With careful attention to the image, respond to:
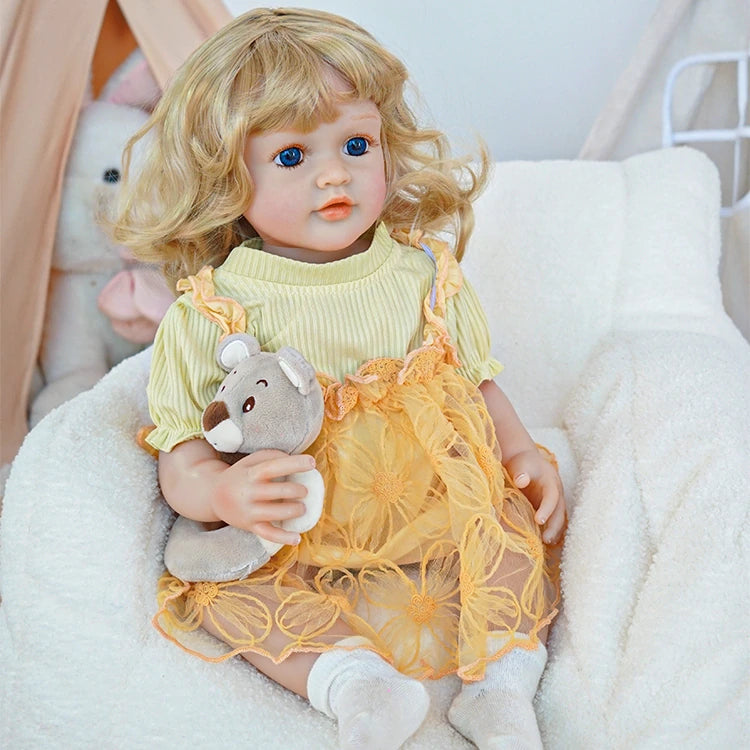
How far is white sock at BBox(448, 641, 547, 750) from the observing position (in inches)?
31.0

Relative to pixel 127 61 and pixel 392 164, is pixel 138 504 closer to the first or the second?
pixel 392 164

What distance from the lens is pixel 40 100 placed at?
147cm

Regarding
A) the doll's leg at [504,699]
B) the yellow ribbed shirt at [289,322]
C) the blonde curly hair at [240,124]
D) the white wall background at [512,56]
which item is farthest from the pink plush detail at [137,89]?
the doll's leg at [504,699]

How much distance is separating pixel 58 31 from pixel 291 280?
30.0 inches

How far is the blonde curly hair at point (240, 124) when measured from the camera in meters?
0.90

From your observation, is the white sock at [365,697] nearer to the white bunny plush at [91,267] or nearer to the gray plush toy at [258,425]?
the gray plush toy at [258,425]

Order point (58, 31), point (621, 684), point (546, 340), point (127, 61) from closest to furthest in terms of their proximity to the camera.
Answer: point (621, 684), point (546, 340), point (58, 31), point (127, 61)

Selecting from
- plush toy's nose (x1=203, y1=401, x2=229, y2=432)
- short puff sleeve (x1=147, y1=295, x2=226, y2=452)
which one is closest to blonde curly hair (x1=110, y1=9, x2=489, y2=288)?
short puff sleeve (x1=147, y1=295, x2=226, y2=452)

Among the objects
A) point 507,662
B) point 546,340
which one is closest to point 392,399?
point 507,662

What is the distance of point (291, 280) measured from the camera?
98cm

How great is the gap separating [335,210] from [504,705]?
49cm

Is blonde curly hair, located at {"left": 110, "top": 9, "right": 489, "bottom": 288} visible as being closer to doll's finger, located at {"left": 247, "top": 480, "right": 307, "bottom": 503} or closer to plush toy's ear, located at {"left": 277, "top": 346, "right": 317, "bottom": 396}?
plush toy's ear, located at {"left": 277, "top": 346, "right": 317, "bottom": 396}

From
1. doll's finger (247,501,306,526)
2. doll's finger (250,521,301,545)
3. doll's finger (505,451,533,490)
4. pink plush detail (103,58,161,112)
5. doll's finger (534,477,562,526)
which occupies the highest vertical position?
pink plush detail (103,58,161,112)

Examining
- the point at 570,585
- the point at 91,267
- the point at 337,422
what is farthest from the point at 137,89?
the point at 570,585
